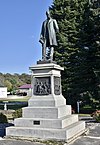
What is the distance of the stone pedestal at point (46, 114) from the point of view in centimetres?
Result: 959

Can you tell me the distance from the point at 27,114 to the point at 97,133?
3.11 m

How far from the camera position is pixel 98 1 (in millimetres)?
22797

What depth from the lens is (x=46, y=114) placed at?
400 inches

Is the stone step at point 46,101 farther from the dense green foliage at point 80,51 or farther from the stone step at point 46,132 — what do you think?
the dense green foliage at point 80,51

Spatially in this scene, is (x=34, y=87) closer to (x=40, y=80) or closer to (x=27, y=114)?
(x=40, y=80)

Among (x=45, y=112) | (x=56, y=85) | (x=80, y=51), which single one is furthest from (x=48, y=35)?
(x=80, y=51)

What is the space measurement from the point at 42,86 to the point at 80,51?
1266 centimetres

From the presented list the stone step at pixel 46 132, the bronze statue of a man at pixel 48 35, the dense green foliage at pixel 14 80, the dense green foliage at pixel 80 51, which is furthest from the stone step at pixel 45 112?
the dense green foliage at pixel 14 80

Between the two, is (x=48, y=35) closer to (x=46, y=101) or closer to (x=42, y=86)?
(x=42, y=86)

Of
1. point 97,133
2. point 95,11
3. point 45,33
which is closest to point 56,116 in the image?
point 97,133

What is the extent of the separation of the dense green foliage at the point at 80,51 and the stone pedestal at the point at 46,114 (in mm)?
10390

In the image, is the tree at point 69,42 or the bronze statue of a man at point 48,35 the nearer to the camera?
the bronze statue of a man at point 48,35

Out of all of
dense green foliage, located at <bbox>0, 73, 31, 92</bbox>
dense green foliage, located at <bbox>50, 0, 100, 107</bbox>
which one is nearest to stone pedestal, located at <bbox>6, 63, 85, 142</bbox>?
dense green foliage, located at <bbox>50, 0, 100, 107</bbox>

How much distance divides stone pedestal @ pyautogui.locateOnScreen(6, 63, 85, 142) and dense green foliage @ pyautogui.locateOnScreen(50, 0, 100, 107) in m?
10.4
